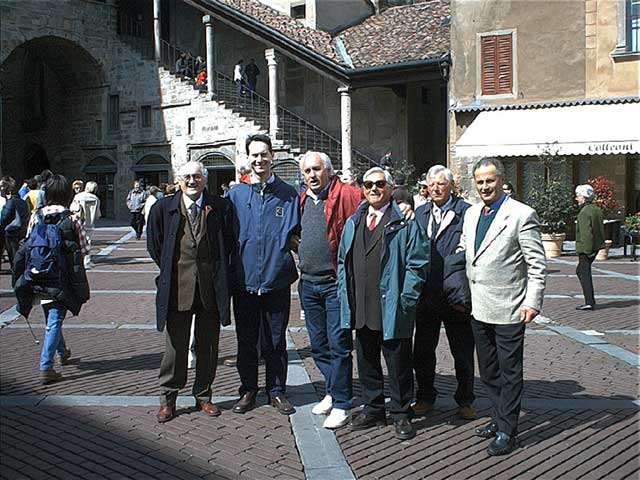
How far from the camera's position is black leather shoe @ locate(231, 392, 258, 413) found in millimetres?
5344

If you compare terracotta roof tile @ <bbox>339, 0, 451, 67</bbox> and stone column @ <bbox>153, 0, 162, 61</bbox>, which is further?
stone column @ <bbox>153, 0, 162, 61</bbox>

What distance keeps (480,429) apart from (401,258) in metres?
1.25

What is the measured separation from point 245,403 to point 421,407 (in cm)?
127

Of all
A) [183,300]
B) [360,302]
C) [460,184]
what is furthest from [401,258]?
[460,184]

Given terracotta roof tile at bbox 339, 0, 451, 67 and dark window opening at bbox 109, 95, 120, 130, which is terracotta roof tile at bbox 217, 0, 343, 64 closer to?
terracotta roof tile at bbox 339, 0, 451, 67

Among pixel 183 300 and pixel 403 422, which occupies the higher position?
pixel 183 300

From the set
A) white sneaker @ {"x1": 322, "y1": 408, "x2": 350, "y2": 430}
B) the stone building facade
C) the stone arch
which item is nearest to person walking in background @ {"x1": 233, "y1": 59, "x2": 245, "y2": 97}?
the stone arch

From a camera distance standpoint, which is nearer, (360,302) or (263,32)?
(360,302)

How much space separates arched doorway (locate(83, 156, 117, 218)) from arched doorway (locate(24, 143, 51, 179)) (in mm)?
4393

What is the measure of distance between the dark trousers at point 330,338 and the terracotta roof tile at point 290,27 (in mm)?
20365

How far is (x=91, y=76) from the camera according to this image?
30078 millimetres

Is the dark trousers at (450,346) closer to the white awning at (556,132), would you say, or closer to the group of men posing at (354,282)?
the group of men posing at (354,282)

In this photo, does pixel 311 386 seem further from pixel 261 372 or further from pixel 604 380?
pixel 604 380

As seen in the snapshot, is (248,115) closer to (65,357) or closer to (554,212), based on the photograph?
(554,212)
